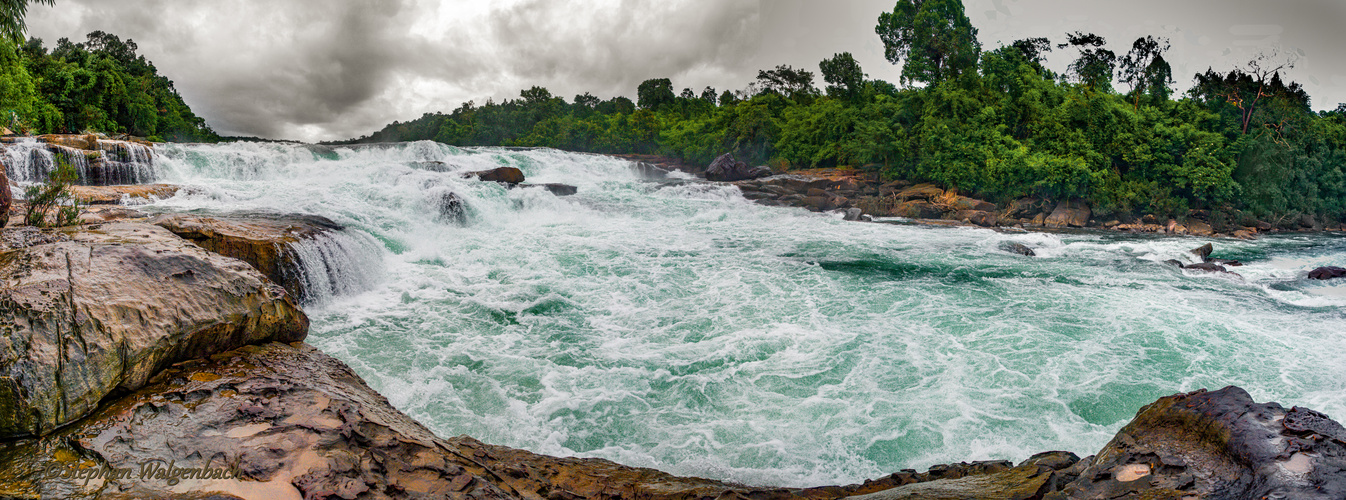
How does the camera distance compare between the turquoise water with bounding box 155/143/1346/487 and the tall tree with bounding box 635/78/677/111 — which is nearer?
the turquoise water with bounding box 155/143/1346/487

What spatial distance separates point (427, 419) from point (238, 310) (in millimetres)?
1970

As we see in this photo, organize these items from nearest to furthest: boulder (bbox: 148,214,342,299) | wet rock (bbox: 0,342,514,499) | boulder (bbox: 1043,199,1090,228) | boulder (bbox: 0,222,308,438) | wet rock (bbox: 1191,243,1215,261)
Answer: wet rock (bbox: 0,342,514,499) < boulder (bbox: 0,222,308,438) < boulder (bbox: 148,214,342,299) < wet rock (bbox: 1191,243,1215,261) < boulder (bbox: 1043,199,1090,228)

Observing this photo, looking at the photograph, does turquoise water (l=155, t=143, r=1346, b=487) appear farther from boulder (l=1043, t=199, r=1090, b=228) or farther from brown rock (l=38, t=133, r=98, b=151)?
boulder (l=1043, t=199, r=1090, b=228)

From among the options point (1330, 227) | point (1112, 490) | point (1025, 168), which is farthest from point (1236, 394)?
point (1330, 227)

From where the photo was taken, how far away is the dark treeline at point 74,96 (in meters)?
18.0

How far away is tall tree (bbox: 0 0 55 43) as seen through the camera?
7.88m

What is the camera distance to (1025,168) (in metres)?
22.5

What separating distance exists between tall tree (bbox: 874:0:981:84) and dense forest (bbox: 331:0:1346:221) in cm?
8

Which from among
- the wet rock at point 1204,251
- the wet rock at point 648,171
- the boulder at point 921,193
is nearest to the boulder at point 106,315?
the wet rock at point 1204,251

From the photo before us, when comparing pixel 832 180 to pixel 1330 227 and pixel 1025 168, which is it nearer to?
pixel 1025 168

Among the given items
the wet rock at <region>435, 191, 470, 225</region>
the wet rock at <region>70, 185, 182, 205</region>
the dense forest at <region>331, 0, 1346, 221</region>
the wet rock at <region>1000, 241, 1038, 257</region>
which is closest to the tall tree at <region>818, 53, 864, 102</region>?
the dense forest at <region>331, 0, 1346, 221</region>

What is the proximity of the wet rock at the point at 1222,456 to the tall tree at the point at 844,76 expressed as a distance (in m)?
36.5

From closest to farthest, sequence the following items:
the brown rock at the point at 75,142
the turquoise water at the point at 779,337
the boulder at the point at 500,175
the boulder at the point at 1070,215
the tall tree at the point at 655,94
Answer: the turquoise water at the point at 779,337, the brown rock at the point at 75,142, the boulder at the point at 500,175, the boulder at the point at 1070,215, the tall tree at the point at 655,94

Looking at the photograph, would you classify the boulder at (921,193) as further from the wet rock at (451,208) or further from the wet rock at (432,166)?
the wet rock at (432,166)
